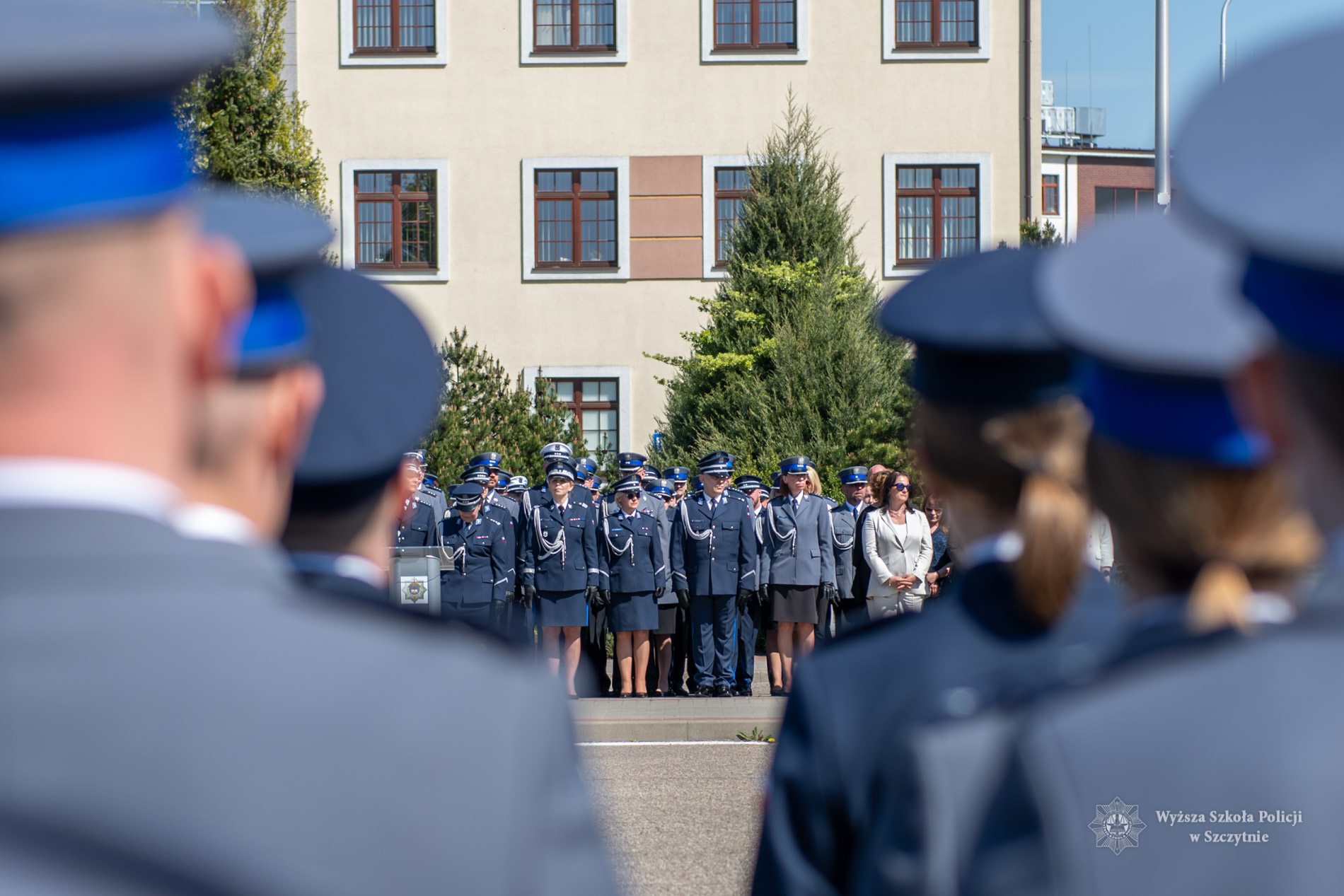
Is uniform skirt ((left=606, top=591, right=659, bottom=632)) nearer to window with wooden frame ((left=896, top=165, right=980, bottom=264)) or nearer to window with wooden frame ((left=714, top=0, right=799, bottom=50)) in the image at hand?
window with wooden frame ((left=896, top=165, right=980, bottom=264))

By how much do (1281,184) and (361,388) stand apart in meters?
1.02

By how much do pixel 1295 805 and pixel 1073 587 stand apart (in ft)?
2.56

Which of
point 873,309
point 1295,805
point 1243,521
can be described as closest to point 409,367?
point 1243,521

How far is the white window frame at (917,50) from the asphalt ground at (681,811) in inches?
669

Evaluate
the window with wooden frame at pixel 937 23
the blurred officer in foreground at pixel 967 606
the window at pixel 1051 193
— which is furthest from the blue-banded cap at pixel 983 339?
the window at pixel 1051 193

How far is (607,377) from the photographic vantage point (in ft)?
85.1

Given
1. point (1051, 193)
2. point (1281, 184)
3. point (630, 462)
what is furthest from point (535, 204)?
point (1051, 193)

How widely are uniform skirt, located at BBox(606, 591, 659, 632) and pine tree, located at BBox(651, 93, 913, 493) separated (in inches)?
217

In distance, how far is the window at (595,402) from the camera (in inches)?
1024

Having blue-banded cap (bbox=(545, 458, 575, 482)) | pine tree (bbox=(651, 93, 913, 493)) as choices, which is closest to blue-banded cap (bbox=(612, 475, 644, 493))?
blue-banded cap (bbox=(545, 458, 575, 482))

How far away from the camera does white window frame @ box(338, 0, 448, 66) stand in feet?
83.5

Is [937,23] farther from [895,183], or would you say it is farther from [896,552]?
[896,552]

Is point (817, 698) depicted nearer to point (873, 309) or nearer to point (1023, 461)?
point (1023, 461)

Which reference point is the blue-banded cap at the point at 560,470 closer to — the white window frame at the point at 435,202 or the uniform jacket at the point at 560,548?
the uniform jacket at the point at 560,548
